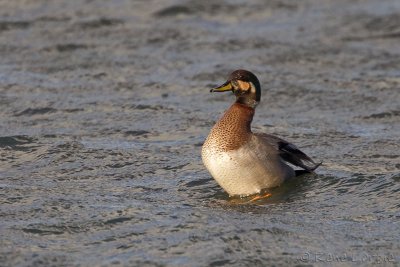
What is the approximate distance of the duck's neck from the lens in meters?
8.75

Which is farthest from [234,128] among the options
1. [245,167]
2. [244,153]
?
[245,167]

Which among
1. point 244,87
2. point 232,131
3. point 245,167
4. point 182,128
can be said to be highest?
point 244,87

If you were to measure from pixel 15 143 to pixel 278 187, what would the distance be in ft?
10.5

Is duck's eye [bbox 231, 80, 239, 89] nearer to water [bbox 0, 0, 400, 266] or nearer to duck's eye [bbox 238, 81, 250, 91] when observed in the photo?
duck's eye [bbox 238, 81, 250, 91]

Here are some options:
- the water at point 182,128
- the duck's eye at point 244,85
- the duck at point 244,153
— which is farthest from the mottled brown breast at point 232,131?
the water at point 182,128

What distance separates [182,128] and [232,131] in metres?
2.93

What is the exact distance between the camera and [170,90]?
1330cm

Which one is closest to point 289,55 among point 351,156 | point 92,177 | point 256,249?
point 351,156

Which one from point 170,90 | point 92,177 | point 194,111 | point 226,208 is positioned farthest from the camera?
point 170,90

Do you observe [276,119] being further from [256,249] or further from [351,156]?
[256,249]

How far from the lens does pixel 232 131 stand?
8.84 metres

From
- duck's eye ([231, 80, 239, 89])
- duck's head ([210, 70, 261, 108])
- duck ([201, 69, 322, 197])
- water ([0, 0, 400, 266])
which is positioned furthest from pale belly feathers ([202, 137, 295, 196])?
duck's eye ([231, 80, 239, 89])

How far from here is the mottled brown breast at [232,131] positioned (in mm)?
8742

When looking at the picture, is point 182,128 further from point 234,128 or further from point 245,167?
point 245,167
